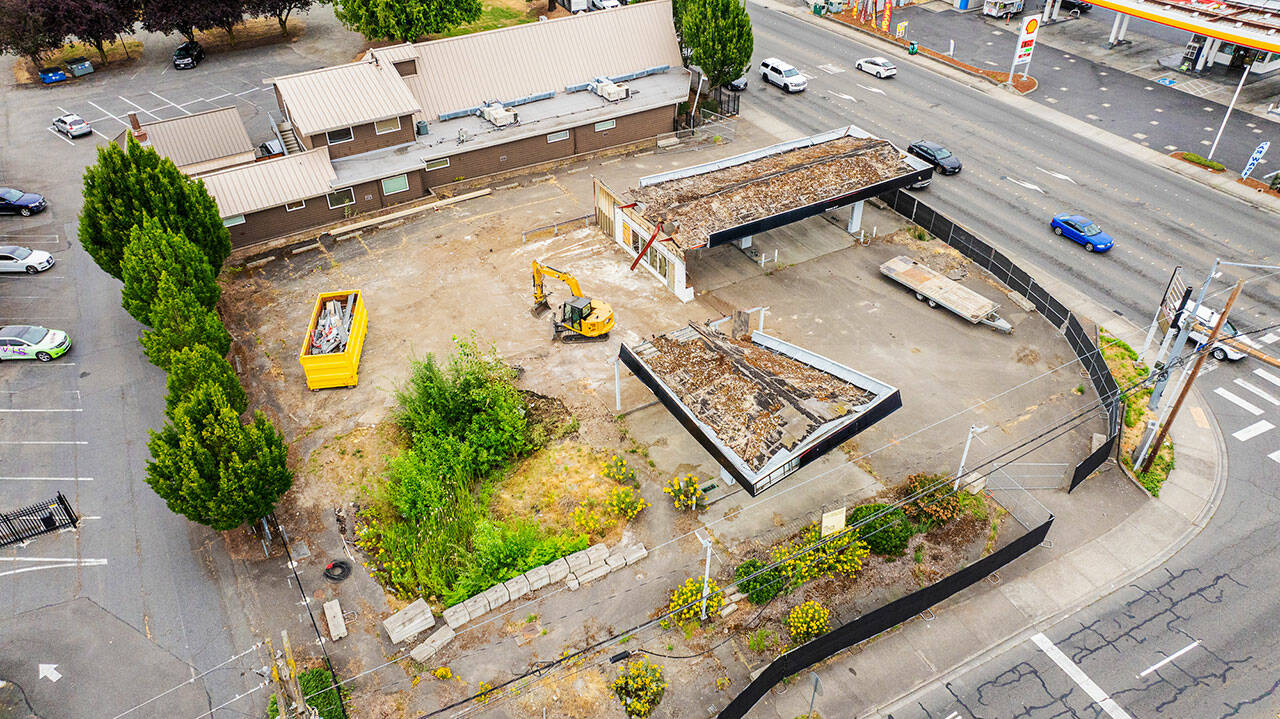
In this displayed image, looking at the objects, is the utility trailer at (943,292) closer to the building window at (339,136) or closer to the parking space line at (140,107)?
the building window at (339,136)

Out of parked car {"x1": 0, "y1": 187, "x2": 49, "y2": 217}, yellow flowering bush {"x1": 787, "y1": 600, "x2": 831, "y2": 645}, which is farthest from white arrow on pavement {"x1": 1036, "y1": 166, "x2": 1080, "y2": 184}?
parked car {"x1": 0, "y1": 187, "x2": 49, "y2": 217}

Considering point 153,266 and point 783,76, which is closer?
point 153,266

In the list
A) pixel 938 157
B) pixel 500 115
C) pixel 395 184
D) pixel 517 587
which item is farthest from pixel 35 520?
pixel 938 157

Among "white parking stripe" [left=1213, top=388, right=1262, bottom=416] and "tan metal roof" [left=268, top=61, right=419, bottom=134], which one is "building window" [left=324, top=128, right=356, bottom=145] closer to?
"tan metal roof" [left=268, top=61, right=419, bottom=134]

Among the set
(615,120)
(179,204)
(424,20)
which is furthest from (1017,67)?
(179,204)

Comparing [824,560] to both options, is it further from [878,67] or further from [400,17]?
[400,17]
